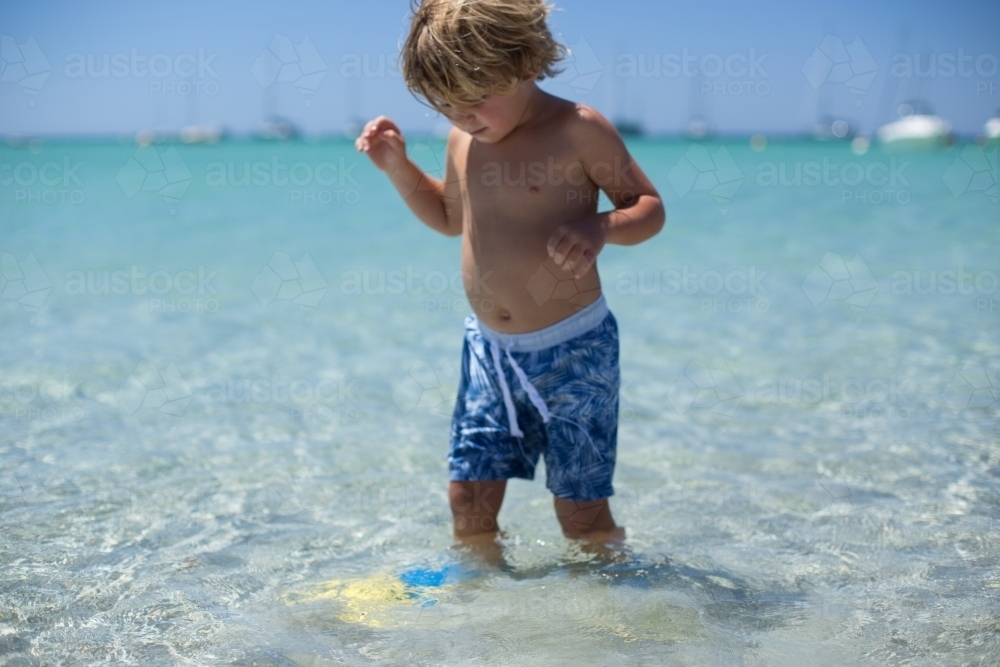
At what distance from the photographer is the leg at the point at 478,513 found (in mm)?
2404

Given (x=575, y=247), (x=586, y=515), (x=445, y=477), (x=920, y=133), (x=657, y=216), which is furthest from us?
(x=920, y=133)

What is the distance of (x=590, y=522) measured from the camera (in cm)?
239

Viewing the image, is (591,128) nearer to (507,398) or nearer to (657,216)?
(657,216)

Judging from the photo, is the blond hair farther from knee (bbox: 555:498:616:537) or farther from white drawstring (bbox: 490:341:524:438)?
knee (bbox: 555:498:616:537)

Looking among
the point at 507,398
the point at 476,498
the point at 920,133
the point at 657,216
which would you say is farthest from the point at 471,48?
the point at 920,133

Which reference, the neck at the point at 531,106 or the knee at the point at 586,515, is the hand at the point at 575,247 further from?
the knee at the point at 586,515

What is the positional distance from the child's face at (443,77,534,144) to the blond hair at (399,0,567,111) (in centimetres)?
3

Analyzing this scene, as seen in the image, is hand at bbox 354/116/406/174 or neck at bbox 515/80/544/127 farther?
hand at bbox 354/116/406/174

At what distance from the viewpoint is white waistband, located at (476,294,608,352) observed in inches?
90.8

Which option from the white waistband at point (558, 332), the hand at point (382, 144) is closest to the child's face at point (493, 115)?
the hand at point (382, 144)

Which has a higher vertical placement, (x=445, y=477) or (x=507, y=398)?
(x=507, y=398)

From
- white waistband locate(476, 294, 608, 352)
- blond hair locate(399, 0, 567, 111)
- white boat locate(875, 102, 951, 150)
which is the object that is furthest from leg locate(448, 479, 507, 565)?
white boat locate(875, 102, 951, 150)

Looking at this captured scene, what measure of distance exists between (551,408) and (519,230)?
47 centimetres

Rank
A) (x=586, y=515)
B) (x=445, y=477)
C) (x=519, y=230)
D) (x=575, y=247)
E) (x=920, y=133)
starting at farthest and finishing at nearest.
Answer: (x=920, y=133) < (x=445, y=477) < (x=586, y=515) < (x=519, y=230) < (x=575, y=247)
